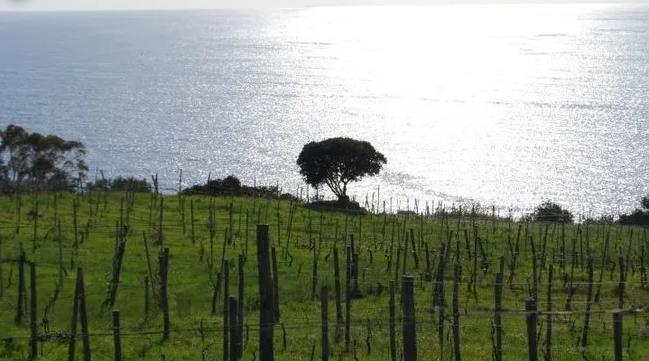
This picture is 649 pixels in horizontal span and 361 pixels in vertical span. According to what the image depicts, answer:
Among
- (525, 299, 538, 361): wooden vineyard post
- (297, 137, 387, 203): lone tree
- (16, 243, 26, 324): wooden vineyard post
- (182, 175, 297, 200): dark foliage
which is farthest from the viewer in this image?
(182, 175, 297, 200): dark foliage

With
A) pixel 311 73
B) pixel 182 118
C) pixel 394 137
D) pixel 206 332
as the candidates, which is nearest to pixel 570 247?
pixel 206 332

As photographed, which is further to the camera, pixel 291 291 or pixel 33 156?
pixel 33 156

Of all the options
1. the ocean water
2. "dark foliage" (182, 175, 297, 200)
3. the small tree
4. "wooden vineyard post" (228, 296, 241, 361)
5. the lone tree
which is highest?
the ocean water

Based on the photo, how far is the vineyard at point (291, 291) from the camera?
65.5 ft

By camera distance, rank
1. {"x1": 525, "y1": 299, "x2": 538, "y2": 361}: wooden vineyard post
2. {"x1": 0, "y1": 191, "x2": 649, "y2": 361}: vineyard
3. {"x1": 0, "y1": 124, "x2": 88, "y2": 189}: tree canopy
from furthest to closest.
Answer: {"x1": 0, "y1": 124, "x2": 88, "y2": 189}: tree canopy
{"x1": 0, "y1": 191, "x2": 649, "y2": 361}: vineyard
{"x1": 525, "y1": 299, "x2": 538, "y2": 361}: wooden vineyard post

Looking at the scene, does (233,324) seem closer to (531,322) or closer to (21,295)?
(531,322)

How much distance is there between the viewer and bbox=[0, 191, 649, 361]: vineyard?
19953 mm

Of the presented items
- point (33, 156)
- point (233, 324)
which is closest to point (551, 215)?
point (233, 324)

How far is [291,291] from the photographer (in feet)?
94.7

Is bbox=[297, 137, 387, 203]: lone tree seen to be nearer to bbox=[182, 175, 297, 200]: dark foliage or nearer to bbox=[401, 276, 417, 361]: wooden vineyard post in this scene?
bbox=[182, 175, 297, 200]: dark foliage

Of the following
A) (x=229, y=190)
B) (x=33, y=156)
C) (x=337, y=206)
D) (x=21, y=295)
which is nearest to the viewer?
(x=21, y=295)

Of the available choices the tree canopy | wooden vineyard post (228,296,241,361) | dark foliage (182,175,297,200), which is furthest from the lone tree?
wooden vineyard post (228,296,241,361)

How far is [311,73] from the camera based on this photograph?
624ft

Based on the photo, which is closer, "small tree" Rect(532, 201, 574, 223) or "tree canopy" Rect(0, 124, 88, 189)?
"small tree" Rect(532, 201, 574, 223)
